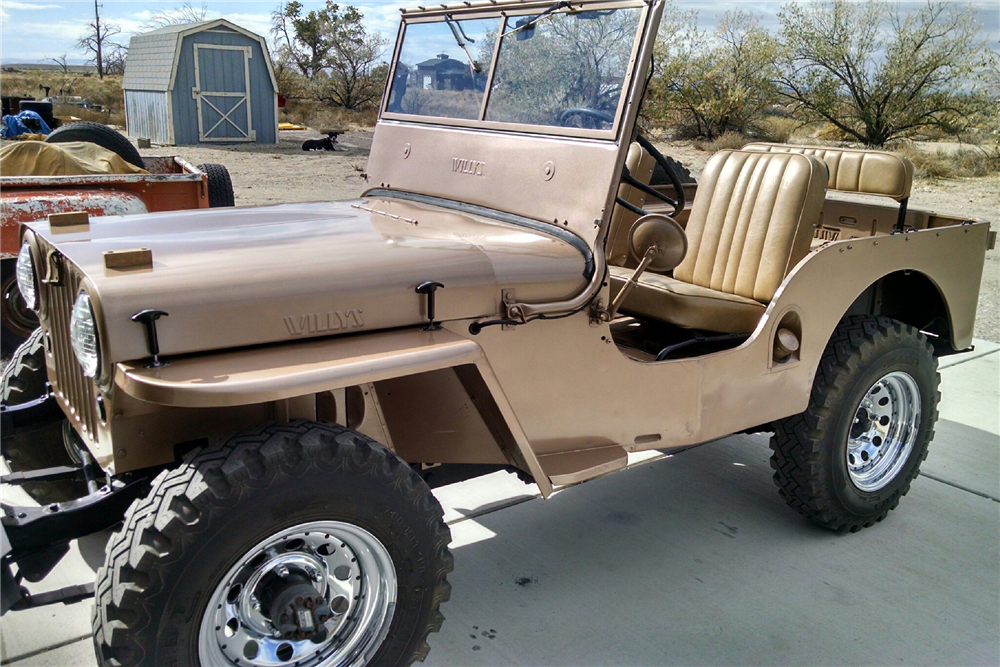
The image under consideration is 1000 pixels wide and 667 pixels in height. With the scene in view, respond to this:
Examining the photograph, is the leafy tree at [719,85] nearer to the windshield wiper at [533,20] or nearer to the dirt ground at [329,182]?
the dirt ground at [329,182]

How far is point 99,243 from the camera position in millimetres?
2586

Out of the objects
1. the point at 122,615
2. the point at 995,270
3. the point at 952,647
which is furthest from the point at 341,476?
the point at 995,270

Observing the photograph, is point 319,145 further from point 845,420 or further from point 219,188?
point 845,420

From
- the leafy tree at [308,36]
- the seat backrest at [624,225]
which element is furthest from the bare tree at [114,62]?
the seat backrest at [624,225]

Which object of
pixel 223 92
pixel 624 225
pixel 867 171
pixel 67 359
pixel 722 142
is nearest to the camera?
pixel 67 359

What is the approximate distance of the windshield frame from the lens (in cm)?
290

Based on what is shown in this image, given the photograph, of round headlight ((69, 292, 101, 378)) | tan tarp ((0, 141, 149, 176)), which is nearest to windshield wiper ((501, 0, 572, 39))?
round headlight ((69, 292, 101, 378))

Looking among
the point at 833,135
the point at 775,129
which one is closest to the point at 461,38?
the point at 833,135

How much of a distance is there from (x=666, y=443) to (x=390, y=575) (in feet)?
3.78

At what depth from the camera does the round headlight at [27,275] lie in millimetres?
2898

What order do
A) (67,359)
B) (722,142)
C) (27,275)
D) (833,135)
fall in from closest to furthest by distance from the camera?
1. (67,359)
2. (27,275)
3. (722,142)
4. (833,135)

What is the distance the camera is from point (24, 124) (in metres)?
12.9

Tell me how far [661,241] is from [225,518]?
5.09 feet

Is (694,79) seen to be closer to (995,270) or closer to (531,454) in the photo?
(995,270)
